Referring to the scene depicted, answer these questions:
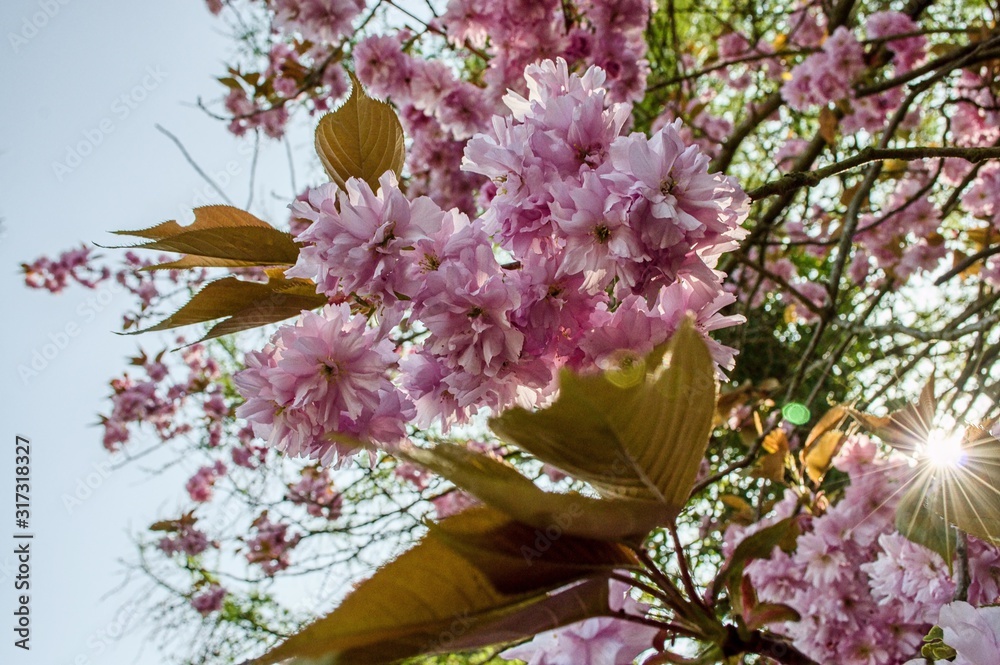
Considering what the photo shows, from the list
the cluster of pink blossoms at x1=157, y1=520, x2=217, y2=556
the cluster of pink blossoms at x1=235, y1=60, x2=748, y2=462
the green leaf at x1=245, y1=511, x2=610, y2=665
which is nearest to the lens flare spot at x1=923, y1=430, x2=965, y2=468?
the cluster of pink blossoms at x1=235, y1=60, x2=748, y2=462

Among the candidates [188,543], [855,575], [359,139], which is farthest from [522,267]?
[188,543]

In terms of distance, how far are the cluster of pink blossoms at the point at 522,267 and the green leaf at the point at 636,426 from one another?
35 centimetres

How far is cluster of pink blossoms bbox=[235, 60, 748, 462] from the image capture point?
2.41 ft

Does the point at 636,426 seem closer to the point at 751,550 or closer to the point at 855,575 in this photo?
the point at 751,550

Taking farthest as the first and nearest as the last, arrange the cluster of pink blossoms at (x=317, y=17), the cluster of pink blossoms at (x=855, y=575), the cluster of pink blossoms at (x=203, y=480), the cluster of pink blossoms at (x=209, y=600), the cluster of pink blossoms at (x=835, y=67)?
the cluster of pink blossoms at (x=203, y=480) < the cluster of pink blossoms at (x=209, y=600) < the cluster of pink blossoms at (x=835, y=67) < the cluster of pink blossoms at (x=317, y=17) < the cluster of pink blossoms at (x=855, y=575)

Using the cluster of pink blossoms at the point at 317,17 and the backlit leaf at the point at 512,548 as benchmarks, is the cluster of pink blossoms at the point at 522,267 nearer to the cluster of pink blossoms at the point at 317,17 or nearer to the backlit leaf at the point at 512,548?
the backlit leaf at the point at 512,548

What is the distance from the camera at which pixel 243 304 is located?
0.85m

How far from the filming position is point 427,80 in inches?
96.3

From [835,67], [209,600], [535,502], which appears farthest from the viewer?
[209,600]

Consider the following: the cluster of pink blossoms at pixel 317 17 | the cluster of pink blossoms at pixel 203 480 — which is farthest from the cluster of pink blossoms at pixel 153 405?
the cluster of pink blossoms at pixel 317 17

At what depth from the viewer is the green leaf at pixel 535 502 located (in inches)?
13.8

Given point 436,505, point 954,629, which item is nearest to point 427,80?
point 954,629

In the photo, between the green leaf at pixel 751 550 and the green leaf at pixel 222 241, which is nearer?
the green leaf at pixel 751 550

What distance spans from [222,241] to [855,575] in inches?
68.6
